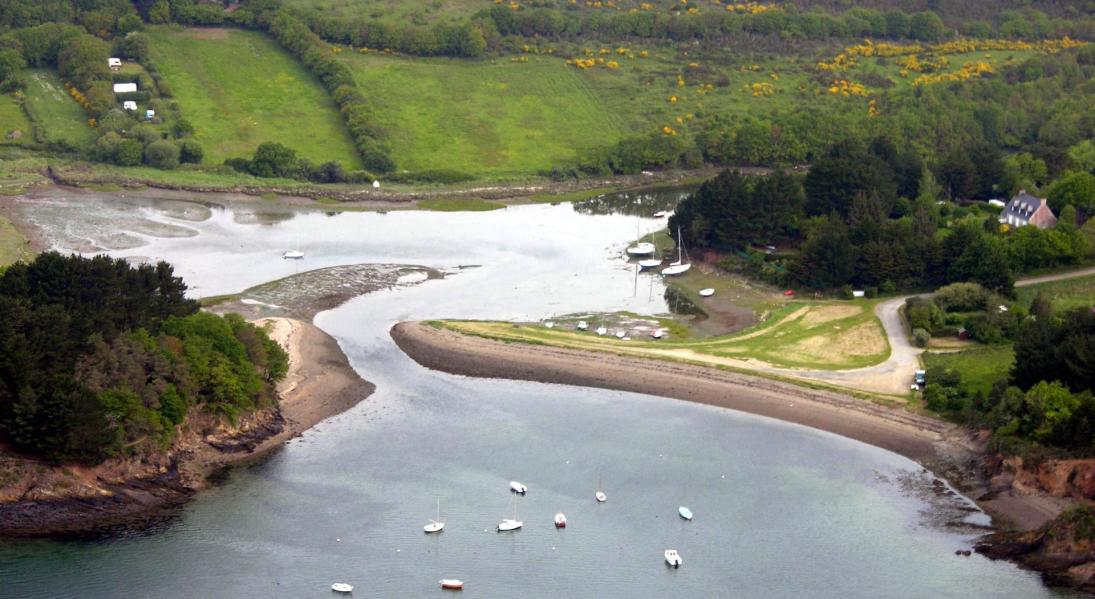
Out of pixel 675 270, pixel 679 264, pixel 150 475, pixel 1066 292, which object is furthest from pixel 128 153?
pixel 1066 292

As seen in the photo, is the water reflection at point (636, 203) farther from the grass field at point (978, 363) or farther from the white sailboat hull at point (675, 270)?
the grass field at point (978, 363)

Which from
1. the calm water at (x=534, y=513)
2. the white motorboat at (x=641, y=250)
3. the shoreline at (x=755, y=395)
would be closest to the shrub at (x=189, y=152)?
the white motorboat at (x=641, y=250)

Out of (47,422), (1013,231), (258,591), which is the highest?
(1013,231)

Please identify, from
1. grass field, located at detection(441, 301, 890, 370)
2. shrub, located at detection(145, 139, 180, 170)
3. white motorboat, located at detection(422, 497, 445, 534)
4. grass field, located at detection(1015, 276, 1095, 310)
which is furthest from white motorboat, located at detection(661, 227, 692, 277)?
shrub, located at detection(145, 139, 180, 170)

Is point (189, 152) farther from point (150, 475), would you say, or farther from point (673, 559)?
point (673, 559)

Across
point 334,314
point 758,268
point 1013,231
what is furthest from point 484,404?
point 1013,231

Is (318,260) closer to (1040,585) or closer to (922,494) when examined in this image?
(922,494)

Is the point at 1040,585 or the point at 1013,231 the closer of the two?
the point at 1040,585
